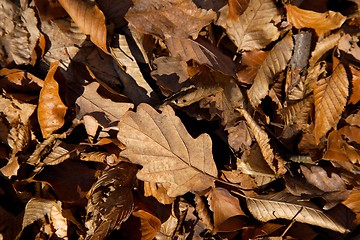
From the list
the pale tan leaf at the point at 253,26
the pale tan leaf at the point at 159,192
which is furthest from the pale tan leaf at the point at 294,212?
the pale tan leaf at the point at 253,26

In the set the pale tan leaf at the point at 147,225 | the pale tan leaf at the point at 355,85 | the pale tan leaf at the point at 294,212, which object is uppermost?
the pale tan leaf at the point at 355,85

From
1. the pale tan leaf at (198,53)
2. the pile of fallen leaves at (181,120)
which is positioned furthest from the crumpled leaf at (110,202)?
the pale tan leaf at (198,53)

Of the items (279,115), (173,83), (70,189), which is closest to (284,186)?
(279,115)

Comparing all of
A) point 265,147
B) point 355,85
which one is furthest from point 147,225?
point 355,85

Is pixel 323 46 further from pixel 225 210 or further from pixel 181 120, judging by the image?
pixel 225 210

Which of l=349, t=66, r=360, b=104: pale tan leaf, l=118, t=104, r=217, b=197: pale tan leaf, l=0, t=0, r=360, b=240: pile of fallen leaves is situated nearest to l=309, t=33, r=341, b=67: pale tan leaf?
l=0, t=0, r=360, b=240: pile of fallen leaves

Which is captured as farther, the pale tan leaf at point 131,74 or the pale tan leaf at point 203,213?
the pale tan leaf at point 131,74

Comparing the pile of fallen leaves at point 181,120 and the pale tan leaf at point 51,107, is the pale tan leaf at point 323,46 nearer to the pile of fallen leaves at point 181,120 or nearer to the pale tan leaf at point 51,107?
the pile of fallen leaves at point 181,120

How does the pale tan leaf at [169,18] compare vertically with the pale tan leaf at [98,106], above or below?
above
